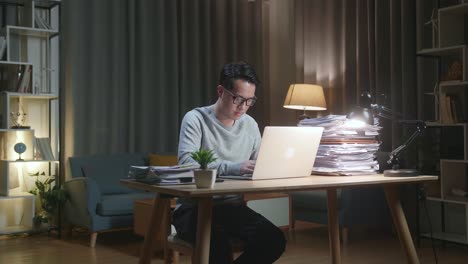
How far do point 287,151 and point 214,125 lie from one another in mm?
351

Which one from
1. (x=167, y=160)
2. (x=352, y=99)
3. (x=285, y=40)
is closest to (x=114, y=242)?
(x=167, y=160)

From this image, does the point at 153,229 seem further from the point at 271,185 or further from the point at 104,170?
the point at 104,170

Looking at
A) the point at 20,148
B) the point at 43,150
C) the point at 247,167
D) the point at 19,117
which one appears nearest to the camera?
the point at 247,167

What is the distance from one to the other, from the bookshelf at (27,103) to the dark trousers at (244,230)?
2.85m

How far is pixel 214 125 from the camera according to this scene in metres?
2.35

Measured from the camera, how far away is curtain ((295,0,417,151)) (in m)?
4.66

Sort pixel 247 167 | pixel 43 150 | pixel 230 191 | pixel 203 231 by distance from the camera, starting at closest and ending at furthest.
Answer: pixel 230 191 < pixel 203 231 < pixel 247 167 < pixel 43 150

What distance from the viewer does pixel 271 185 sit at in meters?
1.91

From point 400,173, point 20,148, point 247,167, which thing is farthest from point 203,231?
point 20,148

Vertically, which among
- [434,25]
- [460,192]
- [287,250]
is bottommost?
[287,250]

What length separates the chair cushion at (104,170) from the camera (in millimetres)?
4840

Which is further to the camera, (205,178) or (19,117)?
(19,117)

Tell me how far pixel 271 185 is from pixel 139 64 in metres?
3.76

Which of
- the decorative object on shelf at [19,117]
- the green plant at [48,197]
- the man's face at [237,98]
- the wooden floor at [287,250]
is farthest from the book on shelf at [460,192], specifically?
the decorative object on shelf at [19,117]
